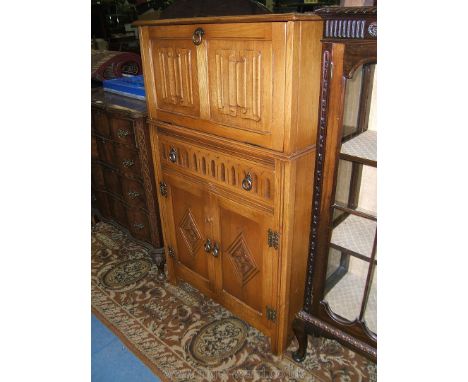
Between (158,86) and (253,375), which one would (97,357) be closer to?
(253,375)

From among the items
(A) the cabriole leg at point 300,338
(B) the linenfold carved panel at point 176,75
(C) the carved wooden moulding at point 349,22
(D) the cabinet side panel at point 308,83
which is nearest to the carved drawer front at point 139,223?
(B) the linenfold carved panel at point 176,75

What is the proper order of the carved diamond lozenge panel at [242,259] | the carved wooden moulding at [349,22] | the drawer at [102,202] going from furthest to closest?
the drawer at [102,202] < the carved diamond lozenge panel at [242,259] < the carved wooden moulding at [349,22]

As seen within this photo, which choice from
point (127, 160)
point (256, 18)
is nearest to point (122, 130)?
point (127, 160)

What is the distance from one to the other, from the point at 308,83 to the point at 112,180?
1.76 metres

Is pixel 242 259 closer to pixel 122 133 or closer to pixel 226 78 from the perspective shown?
pixel 226 78

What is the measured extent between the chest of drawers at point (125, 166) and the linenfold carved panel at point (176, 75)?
1.33ft

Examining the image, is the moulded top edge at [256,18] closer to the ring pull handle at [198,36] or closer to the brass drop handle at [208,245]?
the ring pull handle at [198,36]

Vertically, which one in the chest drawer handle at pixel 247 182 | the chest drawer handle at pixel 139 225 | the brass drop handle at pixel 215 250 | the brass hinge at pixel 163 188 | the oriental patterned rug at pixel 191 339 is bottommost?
the oriental patterned rug at pixel 191 339

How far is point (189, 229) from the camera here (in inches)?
78.0

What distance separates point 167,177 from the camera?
1949 millimetres

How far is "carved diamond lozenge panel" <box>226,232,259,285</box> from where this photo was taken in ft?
5.52

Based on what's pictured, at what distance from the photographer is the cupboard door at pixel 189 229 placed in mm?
1843
